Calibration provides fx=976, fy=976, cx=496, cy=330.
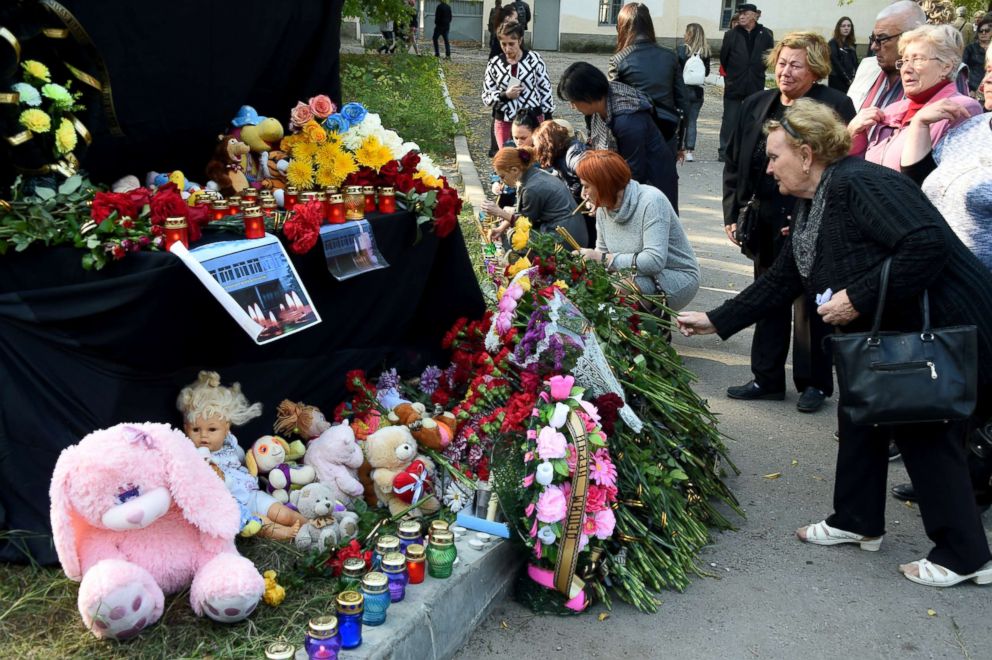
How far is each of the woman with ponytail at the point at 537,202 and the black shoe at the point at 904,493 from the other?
238cm

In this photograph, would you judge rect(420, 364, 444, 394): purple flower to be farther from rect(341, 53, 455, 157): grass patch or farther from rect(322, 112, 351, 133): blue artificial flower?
rect(341, 53, 455, 157): grass patch

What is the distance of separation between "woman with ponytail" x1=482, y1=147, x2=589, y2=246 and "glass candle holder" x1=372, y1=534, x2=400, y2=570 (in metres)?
3.01

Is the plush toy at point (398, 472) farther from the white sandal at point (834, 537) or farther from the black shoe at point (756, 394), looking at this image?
the black shoe at point (756, 394)

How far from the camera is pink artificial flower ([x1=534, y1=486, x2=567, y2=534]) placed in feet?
11.1

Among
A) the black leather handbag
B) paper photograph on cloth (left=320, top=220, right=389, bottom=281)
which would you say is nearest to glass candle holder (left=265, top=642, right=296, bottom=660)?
paper photograph on cloth (left=320, top=220, right=389, bottom=281)

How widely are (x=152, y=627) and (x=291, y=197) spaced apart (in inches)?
76.2

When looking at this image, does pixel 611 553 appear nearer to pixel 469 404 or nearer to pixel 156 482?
pixel 469 404

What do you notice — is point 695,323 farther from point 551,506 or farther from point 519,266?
point 551,506

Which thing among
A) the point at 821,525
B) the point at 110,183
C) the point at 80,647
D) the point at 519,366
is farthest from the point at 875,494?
the point at 110,183

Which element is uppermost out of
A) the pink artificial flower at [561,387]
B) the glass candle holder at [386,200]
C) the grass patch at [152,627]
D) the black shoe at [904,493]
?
the glass candle holder at [386,200]

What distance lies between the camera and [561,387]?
3.59 meters

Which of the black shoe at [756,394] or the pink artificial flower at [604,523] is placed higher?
the pink artificial flower at [604,523]

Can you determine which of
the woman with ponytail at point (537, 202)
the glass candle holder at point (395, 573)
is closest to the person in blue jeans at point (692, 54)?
the woman with ponytail at point (537, 202)

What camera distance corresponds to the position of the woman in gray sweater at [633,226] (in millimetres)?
5258
